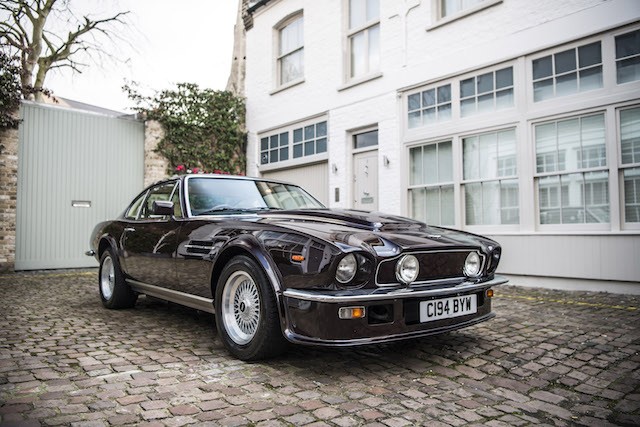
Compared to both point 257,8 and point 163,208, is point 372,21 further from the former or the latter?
point 163,208

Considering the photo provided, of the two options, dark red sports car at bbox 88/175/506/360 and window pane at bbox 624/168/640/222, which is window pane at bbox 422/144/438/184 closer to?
window pane at bbox 624/168/640/222

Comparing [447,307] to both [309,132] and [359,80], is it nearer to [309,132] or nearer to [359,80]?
[359,80]

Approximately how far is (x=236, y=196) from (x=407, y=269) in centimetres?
195

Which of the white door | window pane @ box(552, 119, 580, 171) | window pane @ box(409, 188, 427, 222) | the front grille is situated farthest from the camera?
the white door

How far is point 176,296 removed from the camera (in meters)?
4.01

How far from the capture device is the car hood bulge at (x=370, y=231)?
2795 mm

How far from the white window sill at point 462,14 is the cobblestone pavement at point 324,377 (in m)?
4.99

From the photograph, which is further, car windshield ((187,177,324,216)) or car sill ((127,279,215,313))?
car windshield ((187,177,324,216))

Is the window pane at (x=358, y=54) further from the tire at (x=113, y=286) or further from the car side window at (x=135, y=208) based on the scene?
the tire at (x=113, y=286)

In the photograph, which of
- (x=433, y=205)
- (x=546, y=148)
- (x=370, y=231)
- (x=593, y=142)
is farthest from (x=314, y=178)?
(x=370, y=231)

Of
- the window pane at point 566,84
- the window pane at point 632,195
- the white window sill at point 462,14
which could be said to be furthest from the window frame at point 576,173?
the white window sill at point 462,14

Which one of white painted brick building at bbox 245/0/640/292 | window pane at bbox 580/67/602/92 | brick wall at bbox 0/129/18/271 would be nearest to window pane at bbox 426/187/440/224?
white painted brick building at bbox 245/0/640/292

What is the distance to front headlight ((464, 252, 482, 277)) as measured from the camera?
3.24m

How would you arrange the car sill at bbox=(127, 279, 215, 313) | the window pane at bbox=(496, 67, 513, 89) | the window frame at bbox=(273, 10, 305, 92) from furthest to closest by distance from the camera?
1. the window frame at bbox=(273, 10, 305, 92)
2. the window pane at bbox=(496, 67, 513, 89)
3. the car sill at bbox=(127, 279, 215, 313)
